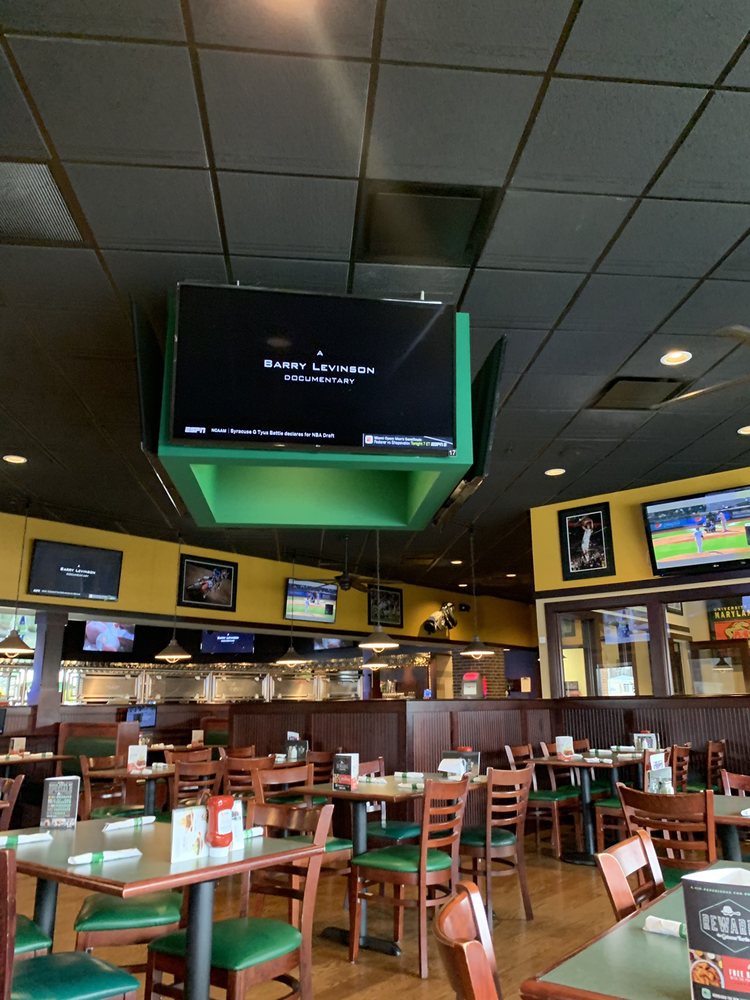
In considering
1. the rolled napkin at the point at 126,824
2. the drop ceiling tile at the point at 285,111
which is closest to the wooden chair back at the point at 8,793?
the rolled napkin at the point at 126,824

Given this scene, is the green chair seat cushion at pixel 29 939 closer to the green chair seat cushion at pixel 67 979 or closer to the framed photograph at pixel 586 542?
the green chair seat cushion at pixel 67 979

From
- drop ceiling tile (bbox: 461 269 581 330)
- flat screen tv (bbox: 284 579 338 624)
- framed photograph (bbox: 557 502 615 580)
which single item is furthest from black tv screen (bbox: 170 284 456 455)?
flat screen tv (bbox: 284 579 338 624)

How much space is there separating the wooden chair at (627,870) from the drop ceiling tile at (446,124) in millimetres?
2800

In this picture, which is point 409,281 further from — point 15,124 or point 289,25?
point 15,124

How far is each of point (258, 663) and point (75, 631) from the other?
353 centimetres

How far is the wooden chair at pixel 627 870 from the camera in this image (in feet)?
6.20

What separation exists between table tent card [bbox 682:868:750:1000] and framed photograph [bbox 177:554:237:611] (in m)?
9.91

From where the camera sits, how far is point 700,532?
7.89m

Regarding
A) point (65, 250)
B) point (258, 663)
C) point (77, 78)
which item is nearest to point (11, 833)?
point (65, 250)

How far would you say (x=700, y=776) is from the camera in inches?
289

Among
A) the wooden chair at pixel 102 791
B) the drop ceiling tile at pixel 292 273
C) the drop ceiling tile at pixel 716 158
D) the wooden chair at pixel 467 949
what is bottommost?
the wooden chair at pixel 102 791

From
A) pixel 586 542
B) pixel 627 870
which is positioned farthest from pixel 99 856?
pixel 586 542

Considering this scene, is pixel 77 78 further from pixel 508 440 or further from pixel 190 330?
pixel 508 440

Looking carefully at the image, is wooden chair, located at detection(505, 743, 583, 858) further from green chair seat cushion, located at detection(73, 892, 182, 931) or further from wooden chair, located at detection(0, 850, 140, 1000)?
wooden chair, located at detection(0, 850, 140, 1000)
